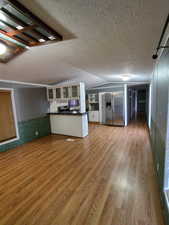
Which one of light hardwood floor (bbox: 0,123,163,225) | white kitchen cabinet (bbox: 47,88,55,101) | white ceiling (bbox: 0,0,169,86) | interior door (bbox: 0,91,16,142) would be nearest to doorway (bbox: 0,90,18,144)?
interior door (bbox: 0,91,16,142)

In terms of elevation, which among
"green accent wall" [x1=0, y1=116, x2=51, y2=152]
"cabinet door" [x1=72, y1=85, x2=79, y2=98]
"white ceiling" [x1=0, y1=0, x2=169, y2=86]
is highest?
"white ceiling" [x1=0, y1=0, x2=169, y2=86]

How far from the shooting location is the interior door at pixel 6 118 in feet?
12.2

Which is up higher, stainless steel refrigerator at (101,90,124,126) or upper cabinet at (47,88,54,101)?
upper cabinet at (47,88,54,101)

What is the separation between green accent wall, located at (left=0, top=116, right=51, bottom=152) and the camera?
3.95 metres

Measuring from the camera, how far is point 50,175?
7.68 ft

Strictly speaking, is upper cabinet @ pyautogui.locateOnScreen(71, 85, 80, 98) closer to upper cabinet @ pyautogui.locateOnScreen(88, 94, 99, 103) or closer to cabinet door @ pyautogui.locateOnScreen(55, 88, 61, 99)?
cabinet door @ pyautogui.locateOnScreen(55, 88, 61, 99)

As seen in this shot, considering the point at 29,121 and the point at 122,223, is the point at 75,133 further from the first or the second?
the point at 122,223

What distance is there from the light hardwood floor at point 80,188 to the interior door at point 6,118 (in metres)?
0.68

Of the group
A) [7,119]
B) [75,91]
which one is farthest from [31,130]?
[75,91]

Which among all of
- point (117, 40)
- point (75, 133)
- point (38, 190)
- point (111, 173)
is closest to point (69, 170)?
point (38, 190)

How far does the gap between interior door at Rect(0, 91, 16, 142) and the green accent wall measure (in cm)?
24

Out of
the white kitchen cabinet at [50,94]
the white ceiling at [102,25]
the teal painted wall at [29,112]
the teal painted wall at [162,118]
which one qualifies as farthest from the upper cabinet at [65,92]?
the teal painted wall at [162,118]

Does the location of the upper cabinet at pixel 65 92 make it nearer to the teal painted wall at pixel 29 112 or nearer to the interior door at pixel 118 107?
the teal painted wall at pixel 29 112

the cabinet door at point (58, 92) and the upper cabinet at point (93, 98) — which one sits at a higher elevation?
the cabinet door at point (58, 92)
